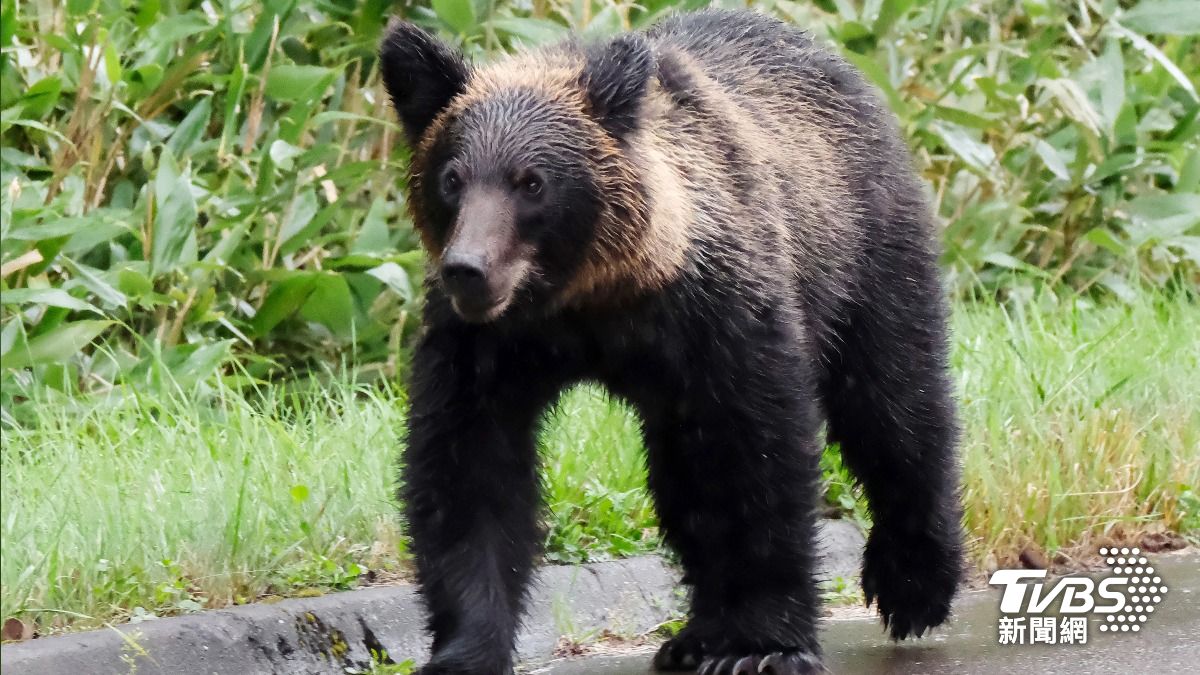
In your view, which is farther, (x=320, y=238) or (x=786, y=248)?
(x=320, y=238)

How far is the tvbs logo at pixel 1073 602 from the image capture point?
18.4ft

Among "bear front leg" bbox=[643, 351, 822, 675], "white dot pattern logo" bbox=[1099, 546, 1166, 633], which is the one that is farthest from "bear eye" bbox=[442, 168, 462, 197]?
"white dot pattern logo" bbox=[1099, 546, 1166, 633]

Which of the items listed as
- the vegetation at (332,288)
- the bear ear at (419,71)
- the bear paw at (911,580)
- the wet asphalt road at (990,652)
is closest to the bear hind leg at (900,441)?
the bear paw at (911,580)

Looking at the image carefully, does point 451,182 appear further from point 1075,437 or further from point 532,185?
point 1075,437

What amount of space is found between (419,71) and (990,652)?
2490 millimetres

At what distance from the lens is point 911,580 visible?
5688mm

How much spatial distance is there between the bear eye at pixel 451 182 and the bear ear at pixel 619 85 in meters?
0.46

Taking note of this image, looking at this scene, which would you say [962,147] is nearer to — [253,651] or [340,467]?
[340,467]

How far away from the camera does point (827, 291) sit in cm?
568

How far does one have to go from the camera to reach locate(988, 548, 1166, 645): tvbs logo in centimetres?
559

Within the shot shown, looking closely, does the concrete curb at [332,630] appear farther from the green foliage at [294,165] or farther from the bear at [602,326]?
the green foliage at [294,165]

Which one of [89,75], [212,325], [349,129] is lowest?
[212,325]

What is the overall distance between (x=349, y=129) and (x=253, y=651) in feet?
13.5

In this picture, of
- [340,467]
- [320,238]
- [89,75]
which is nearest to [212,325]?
[320,238]
